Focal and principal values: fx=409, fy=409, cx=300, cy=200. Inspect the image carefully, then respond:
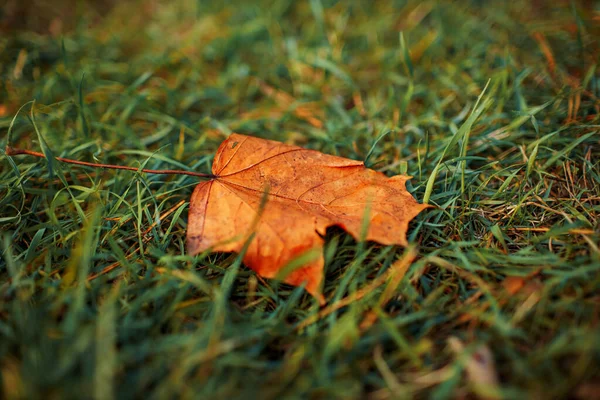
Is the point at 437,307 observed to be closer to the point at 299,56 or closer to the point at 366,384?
the point at 366,384

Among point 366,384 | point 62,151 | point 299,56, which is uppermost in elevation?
point 299,56

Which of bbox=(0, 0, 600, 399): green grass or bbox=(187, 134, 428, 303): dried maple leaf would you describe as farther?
bbox=(187, 134, 428, 303): dried maple leaf

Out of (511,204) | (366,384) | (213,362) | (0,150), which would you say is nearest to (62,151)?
(0,150)

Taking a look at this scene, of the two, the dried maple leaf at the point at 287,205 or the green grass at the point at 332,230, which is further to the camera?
the dried maple leaf at the point at 287,205
